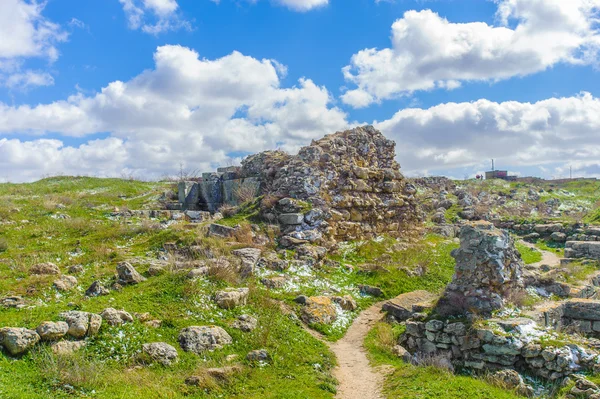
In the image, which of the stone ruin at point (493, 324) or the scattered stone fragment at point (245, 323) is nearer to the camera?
the stone ruin at point (493, 324)

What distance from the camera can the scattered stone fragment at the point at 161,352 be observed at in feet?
22.7

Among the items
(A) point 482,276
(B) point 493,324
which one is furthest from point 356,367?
(A) point 482,276

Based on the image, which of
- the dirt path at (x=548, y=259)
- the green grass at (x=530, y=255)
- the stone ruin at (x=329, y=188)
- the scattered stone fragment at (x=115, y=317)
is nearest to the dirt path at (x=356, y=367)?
the scattered stone fragment at (x=115, y=317)

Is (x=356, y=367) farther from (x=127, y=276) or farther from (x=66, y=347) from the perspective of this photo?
(x=127, y=276)

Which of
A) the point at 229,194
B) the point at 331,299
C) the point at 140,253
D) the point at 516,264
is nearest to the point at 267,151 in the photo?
the point at 229,194

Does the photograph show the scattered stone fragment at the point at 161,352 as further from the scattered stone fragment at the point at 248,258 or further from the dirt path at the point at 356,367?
the scattered stone fragment at the point at 248,258

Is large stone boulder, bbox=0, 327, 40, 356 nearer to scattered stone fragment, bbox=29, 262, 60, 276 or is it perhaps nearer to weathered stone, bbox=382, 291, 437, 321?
scattered stone fragment, bbox=29, 262, 60, 276

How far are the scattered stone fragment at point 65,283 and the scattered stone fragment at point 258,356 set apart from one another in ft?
15.6

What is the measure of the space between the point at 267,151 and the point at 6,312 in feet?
50.6

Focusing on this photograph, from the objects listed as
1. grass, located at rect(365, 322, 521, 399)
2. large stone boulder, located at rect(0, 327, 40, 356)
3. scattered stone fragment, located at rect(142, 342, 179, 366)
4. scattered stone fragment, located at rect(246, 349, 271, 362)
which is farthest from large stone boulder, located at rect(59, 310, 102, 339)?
grass, located at rect(365, 322, 521, 399)

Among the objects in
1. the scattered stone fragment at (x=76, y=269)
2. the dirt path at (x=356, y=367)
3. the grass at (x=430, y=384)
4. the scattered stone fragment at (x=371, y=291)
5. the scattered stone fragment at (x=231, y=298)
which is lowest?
the dirt path at (x=356, y=367)

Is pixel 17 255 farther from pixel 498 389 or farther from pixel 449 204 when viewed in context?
pixel 449 204

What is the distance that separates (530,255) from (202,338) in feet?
58.4

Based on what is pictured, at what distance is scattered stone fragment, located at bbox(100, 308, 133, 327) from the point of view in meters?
7.47
